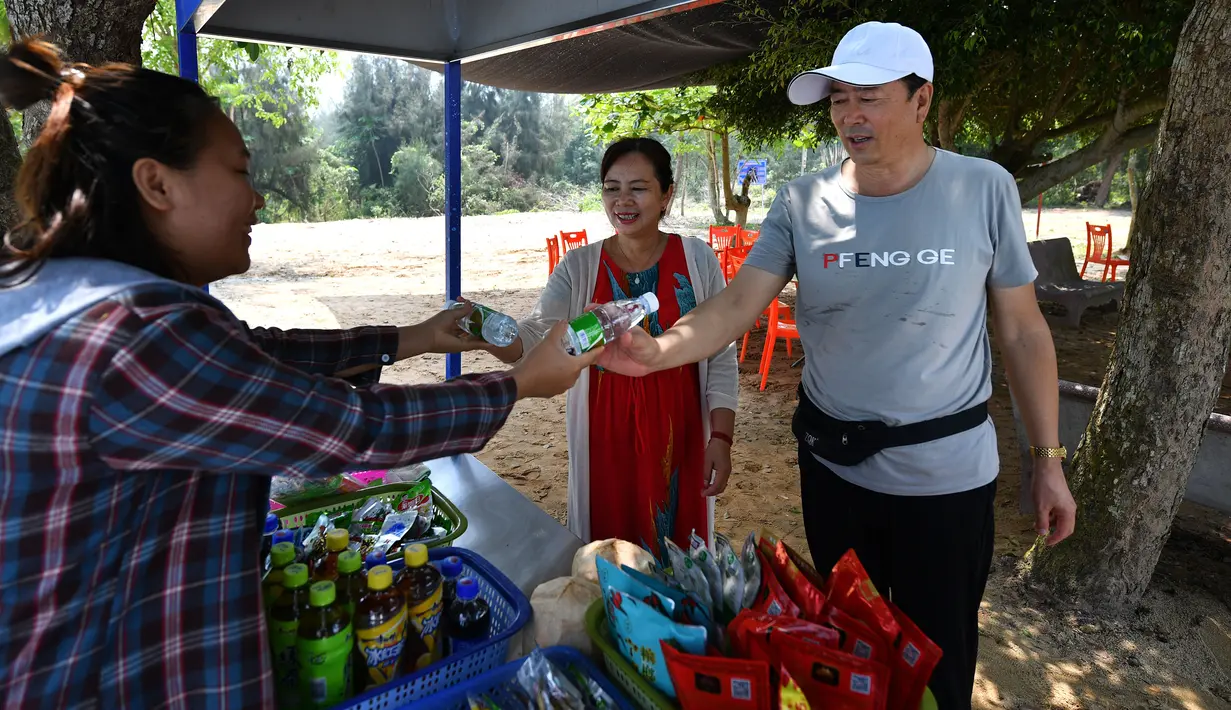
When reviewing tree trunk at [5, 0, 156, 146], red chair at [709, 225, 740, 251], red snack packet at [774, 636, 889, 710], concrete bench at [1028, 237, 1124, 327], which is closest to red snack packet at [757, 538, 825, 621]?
red snack packet at [774, 636, 889, 710]

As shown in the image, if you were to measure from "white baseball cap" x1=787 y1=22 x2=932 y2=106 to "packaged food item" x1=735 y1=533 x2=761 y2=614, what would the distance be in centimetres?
107

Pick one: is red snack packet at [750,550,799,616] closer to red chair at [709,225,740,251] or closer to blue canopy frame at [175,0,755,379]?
blue canopy frame at [175,0,755,379]

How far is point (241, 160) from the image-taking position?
1146 millimetres

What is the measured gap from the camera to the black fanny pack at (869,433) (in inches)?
70.2

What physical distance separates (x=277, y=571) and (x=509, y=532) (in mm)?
902

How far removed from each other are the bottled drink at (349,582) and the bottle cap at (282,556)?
0.30 feet

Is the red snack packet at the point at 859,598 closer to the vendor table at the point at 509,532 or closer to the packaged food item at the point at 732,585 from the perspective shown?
the packaged food item at the point at 732,585

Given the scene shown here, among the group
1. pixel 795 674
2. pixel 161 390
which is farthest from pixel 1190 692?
pixel 161 390

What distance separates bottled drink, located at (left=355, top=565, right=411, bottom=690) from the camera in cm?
123

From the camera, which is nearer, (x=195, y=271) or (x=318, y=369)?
(x=195, y=271)

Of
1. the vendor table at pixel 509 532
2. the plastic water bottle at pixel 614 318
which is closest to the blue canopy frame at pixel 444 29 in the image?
the vendor table at pixel 509 532

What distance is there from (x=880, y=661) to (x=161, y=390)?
1.10 meters

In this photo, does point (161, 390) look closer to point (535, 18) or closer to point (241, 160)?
point (241, 160)

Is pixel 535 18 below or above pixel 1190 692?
above
